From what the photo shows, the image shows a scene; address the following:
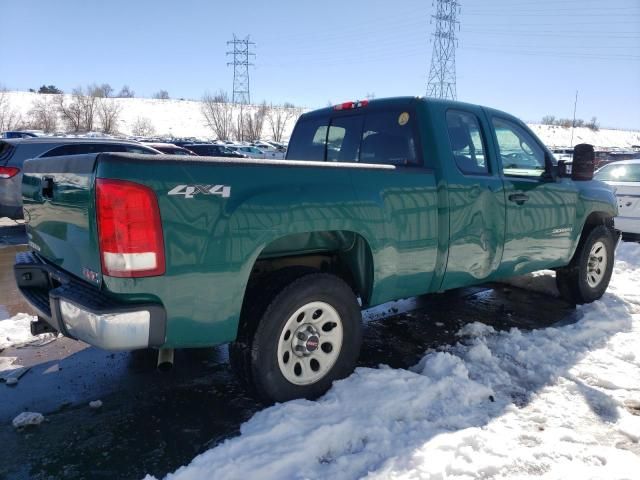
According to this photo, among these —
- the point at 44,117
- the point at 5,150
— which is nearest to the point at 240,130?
the point at 44,117

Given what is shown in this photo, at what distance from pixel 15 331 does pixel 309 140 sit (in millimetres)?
3169

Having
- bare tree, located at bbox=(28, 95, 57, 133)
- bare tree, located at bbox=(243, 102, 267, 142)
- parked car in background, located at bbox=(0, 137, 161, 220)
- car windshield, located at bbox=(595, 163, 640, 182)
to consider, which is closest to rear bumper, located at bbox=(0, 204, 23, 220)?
parked car in background, located at bbox=(0, 137, 161, 220)

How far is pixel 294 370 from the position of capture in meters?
3.17

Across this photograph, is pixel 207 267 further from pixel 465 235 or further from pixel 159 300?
pixel 465 235

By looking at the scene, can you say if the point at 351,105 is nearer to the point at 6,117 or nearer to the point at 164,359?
the point at 164,359

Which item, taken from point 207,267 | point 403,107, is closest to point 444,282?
point 403,107

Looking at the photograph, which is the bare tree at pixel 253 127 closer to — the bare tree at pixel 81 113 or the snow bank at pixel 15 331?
the bare tree at pixel 81 113

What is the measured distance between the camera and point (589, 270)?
5672 mm

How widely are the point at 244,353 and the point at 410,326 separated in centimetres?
231

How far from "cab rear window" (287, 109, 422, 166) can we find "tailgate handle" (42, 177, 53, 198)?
2.36 meters

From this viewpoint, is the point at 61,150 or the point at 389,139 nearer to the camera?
the point at 389,139

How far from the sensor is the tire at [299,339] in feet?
A: 9.70

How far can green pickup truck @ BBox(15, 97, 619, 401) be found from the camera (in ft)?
8.13

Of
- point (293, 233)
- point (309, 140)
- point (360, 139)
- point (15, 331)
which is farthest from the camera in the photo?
point (309, 140)
